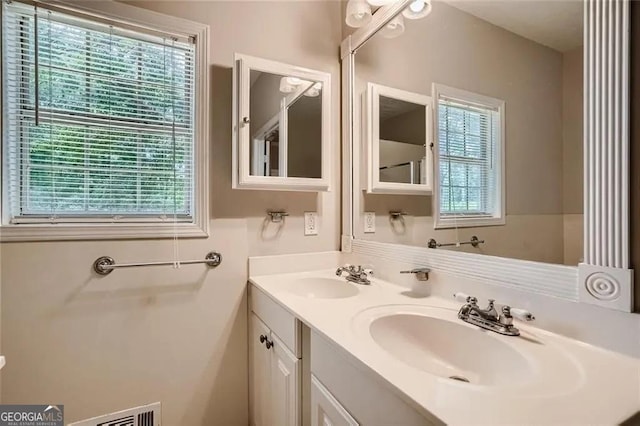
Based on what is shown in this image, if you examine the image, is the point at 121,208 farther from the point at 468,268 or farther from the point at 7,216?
the point at 468,268

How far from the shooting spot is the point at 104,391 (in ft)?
4.31

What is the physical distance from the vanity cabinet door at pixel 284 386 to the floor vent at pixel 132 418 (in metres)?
0.59

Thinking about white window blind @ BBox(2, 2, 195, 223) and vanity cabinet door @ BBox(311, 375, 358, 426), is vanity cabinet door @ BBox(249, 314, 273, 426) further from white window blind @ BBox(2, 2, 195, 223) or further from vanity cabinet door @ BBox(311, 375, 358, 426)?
white window blind @ BBox(2, 2, 195, 223)

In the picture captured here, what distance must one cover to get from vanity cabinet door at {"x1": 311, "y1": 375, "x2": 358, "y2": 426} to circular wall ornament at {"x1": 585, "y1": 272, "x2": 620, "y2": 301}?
0.68 meters

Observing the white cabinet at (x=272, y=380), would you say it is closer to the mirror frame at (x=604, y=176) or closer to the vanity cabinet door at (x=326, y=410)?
the vanity cabinet door at (x=326, y=410)

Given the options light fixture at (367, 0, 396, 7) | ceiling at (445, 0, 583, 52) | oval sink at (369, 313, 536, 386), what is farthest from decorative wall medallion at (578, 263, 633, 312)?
light fixture at (367, 0, 396, 7)

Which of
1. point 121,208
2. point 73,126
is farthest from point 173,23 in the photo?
point 121,208

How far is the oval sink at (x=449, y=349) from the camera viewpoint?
0.79m

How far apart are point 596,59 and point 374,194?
99cm

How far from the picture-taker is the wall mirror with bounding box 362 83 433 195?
→ 1.33m

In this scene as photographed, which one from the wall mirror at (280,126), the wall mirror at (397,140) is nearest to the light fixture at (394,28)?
the wall mirror at (397,140)

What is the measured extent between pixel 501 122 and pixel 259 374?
1446mm

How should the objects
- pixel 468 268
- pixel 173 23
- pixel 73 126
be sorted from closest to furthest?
pixel 468 268 → pixel 73 126 → pixel 173 23

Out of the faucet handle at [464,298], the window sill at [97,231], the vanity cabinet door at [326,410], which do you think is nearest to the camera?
the vanity cabinet door at [326,410]
